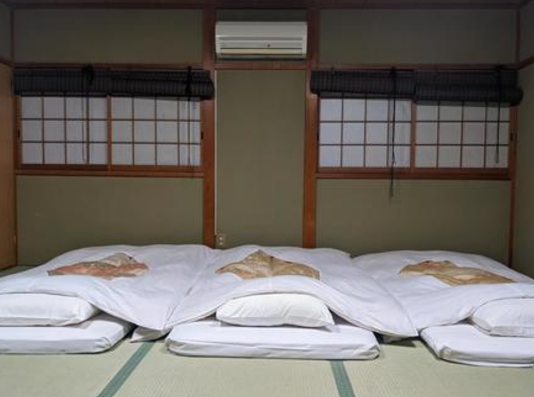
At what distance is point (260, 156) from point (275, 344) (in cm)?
213

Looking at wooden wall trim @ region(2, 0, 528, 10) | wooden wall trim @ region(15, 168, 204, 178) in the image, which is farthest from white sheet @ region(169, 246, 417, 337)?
wooden wall trim @ region(2, 0, 528, 10)

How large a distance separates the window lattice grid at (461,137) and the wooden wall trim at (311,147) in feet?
3.27

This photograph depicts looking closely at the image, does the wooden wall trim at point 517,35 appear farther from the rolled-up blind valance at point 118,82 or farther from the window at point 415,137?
the rolled-up blind valance at point 118,82

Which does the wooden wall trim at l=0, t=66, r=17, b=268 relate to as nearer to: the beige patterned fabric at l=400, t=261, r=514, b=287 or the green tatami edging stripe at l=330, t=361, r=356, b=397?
the green tatami edging stripe at l=330, t=361, r=356, b=397

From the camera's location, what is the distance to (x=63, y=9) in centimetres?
389

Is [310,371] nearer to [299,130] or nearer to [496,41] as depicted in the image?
[299,130]

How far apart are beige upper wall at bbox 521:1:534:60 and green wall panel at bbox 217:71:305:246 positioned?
2017mm

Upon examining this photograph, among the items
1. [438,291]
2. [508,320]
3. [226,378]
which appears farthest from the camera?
[438,291]

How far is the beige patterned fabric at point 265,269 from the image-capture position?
2832mm

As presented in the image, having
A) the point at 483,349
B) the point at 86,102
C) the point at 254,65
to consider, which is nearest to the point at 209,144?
the point at 254,65

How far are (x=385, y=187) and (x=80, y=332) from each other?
289cm

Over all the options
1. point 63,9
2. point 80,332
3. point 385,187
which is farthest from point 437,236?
point 63,9

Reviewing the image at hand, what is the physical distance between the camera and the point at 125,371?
80.7 inches

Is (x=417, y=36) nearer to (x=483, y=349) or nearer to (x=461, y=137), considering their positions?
(x=461, y=137)
